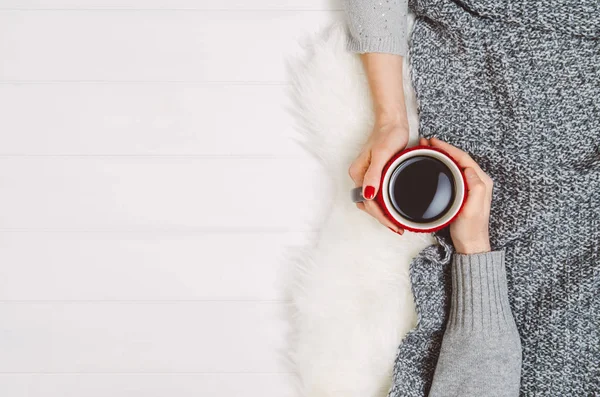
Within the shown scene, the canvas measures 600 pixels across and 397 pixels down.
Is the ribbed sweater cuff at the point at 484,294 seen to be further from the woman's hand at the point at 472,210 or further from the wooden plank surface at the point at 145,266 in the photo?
the wooden plank surface at the point at 145,266

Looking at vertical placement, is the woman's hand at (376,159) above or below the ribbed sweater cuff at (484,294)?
above

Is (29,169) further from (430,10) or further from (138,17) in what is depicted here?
(430,10)

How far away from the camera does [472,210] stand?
0.82 metres

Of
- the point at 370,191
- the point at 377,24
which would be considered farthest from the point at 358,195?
the point at 377,24

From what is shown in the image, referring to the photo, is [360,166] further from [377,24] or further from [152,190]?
[152,190]

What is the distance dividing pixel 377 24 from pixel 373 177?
0.81 feet

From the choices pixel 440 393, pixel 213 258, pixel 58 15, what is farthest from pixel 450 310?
pixel 58 15

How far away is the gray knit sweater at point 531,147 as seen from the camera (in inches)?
33.2

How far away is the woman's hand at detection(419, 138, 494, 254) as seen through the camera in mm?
812

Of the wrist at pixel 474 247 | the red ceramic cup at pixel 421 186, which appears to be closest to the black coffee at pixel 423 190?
the red ceramic cup at pixel 421 186

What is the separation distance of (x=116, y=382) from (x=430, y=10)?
2.66ft

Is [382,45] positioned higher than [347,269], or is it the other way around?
[382,45]

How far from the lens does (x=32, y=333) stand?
97 cm

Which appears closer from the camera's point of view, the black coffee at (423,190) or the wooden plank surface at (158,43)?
the black coffee at (423,190)
